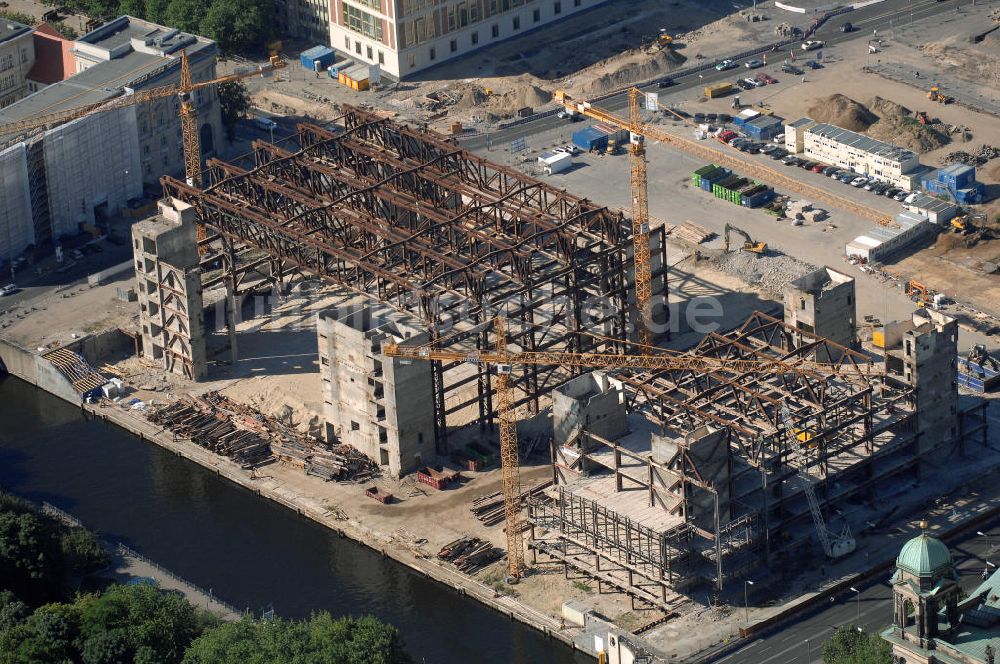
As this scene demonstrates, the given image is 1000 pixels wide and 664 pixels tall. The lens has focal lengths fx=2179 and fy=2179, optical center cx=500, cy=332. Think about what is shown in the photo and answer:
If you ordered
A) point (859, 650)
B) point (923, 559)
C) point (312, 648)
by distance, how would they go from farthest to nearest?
point (312, 648)
point (859, 650)
point (923, 559)

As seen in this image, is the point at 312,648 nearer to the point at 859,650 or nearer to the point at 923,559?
the point at 859,650

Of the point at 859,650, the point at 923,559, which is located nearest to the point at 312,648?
the point at 859,650

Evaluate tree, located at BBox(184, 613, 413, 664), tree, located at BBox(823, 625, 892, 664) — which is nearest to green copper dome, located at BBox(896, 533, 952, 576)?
tree, located at BBox(823, 625, 892, 664)

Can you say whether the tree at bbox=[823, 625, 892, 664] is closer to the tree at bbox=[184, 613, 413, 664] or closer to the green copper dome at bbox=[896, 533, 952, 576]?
the green copper dome at bbox=[896, 533, 952, 576]

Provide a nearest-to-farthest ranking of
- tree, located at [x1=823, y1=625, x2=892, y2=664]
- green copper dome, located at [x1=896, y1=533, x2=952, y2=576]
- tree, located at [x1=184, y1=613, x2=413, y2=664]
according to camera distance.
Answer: green copper dome, located at [x1=896, y1=533, x2=952, y2=576] → tree, located at [x1=823, y1=625, x2=892, y2=664] → tree, located at [x1=184, y1=613, x2=413, y2=664]

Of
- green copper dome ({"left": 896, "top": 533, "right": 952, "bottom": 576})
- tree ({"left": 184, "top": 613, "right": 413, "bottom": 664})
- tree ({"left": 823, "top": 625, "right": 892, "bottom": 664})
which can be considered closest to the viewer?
green copper dome ({"left": 896, "top": 533, "right": 952, "bottom": 576})

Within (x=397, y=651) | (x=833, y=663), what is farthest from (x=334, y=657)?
(x=833, y=663)
